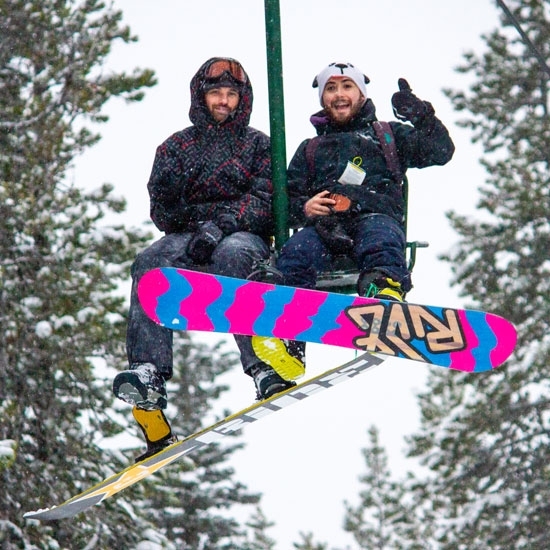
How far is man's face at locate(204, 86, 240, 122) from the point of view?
668cm

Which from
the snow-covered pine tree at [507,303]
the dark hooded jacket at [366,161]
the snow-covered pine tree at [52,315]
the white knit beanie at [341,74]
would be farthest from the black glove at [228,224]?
the snow-covered pine tree at [507,303]

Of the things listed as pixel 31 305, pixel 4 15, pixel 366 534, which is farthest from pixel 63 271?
pixel 366 534

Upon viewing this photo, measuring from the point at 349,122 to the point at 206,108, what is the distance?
30.8 inches

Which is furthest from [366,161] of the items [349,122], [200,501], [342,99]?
[200,501]

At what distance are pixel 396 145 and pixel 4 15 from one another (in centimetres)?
1090

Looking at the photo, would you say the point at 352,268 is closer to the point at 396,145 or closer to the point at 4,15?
the point at 396,145

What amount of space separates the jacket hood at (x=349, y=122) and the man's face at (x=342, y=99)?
0.03 m

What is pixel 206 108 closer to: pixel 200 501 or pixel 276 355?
pixel 276 355

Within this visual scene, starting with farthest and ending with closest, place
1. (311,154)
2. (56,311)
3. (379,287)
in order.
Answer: (56,311) < (311,154) < (379,287)

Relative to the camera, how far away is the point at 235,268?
6.27m

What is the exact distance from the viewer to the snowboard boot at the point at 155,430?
21.2 feet

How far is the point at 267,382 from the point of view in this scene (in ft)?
20.7

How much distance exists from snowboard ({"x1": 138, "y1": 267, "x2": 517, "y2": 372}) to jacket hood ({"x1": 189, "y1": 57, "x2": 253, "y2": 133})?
3.44 ft

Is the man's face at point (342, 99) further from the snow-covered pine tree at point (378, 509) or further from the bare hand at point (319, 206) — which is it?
the snow-covered pine tree at point (378, 509)
